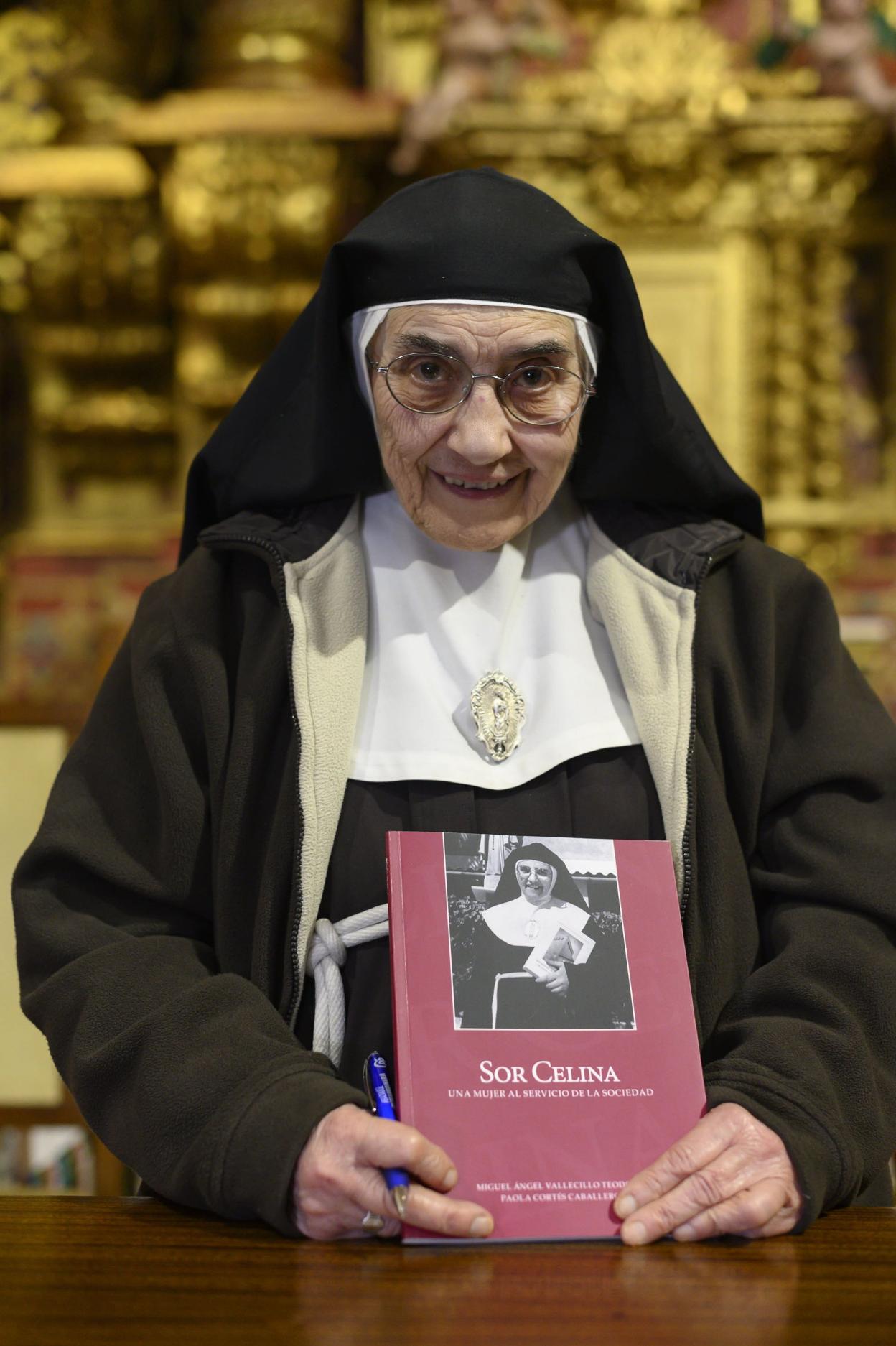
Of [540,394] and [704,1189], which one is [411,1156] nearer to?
[704,1189]

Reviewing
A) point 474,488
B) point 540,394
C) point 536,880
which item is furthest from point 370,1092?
point 540,394

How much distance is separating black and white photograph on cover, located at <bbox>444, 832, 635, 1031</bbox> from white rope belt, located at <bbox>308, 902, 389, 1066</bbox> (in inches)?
9.9

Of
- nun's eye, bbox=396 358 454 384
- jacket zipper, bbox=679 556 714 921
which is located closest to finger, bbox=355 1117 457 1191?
jacket zipper, bbox=679 556 714 921

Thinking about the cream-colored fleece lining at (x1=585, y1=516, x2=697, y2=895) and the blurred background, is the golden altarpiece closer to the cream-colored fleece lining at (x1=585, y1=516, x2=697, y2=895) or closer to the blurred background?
the blurred background

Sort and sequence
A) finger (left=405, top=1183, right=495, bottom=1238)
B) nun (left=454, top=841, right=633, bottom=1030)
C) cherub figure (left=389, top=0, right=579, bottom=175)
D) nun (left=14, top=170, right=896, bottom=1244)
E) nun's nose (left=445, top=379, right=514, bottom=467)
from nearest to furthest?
finger (left=405, top=1183, right=495, bottom=1238), nun (left=454, top=841, right=633, bottom=1030), nun (left=14, top=170, right=896, bottom=1244), nun's nose (left=445, top=379, right=514, bottom=467), cherub figure (left=389, top=0, right=579, bottom=175)

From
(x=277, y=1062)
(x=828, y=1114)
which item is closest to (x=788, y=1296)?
(x=828, y=1114)

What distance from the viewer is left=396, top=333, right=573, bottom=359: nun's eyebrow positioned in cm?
177

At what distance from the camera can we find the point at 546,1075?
4.55 feet

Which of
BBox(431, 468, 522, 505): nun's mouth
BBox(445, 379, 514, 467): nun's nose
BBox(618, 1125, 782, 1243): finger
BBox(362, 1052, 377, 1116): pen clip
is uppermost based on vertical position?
BBox(445, 379, 514, 467): nun's nose

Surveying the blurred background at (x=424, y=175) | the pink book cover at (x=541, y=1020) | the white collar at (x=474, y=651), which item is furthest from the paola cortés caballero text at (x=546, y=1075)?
the blurred background at (x=424, y=175)

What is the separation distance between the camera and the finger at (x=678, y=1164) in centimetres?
135

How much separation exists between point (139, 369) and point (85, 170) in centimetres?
51

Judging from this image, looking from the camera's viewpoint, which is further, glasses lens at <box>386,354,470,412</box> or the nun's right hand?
glasses lens at <box>386,354,470,412</box>

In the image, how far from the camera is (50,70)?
12.5 feet
